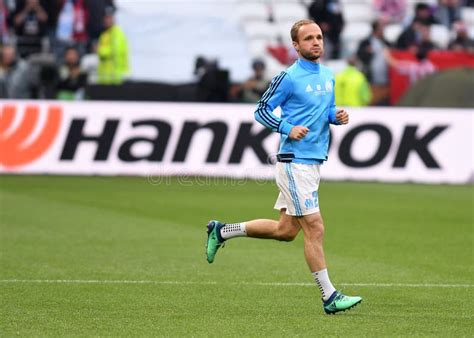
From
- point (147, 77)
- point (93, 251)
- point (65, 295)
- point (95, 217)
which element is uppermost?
point (65, 295)

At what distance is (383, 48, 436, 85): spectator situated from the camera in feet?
92.2

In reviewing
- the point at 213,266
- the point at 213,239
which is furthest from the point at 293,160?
the point at 213,266

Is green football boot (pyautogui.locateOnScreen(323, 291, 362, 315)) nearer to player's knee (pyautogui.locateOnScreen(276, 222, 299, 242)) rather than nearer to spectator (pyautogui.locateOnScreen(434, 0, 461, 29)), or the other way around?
player's knee (pyautogui.locateOnScreen(276, 222, 299, 242))

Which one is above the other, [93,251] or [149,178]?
[93,251]

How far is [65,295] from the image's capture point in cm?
987

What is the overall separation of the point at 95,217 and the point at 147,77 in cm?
1269

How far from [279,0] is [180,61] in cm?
384

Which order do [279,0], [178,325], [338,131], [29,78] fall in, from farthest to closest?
[279,0]
[29,78]
[338,131]
[178,325]

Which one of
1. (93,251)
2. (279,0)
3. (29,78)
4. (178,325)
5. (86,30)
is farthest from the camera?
(279,0)

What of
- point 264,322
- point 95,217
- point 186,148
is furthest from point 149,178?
point 264,322

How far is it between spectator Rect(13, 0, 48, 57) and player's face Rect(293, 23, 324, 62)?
747 inches

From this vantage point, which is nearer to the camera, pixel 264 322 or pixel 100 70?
pixel 264 322

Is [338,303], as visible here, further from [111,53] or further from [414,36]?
[414,36]

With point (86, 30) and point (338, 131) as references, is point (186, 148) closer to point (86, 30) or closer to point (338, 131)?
point (338, 131)
